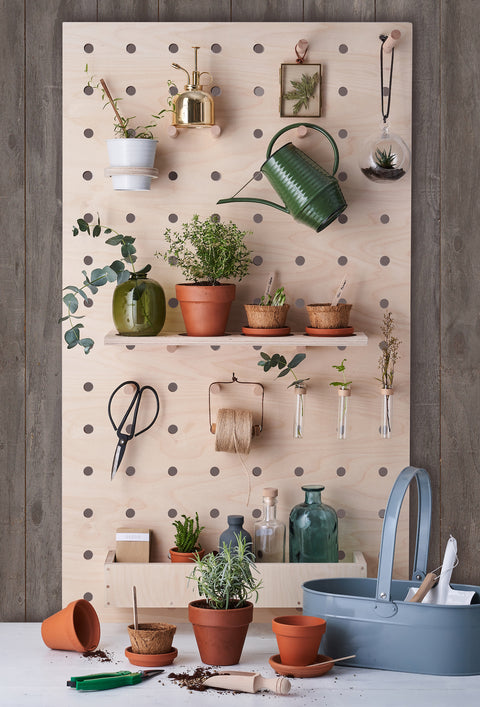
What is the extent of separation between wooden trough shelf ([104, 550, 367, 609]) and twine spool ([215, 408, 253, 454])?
0.26 m

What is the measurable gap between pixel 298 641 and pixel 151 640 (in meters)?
0.29

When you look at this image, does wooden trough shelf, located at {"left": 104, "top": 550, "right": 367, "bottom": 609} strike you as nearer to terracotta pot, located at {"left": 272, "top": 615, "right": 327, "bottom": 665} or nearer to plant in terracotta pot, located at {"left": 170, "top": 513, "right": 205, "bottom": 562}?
plant in terracotta pot, located at {"left": 170, "top": 513, "right": 205, "bottom": 562}

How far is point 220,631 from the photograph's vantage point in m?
1.56

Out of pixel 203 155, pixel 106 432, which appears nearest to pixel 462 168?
pixel 203 155

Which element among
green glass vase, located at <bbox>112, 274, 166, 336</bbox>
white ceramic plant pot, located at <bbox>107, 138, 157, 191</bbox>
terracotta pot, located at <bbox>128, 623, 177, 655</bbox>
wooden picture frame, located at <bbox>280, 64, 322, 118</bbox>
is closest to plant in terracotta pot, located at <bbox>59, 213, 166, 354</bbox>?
green glass vase, located at <bbox>112, 274, 166, 336</bbox>

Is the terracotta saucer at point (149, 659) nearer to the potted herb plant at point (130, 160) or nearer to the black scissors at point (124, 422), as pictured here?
the black scissors at point (124, 422)

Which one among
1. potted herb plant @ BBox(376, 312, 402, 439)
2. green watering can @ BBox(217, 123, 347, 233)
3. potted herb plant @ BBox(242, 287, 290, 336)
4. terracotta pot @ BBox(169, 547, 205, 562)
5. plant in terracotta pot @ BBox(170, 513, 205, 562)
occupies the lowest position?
terracotta pot @ BBox(169, 547, 205, 562)

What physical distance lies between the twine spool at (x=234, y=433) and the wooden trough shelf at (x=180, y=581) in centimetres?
26

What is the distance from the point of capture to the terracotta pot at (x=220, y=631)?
1562 mm

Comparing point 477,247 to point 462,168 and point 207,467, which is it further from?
point 207,467

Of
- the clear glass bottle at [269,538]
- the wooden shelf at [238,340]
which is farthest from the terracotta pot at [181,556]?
the wooden shelf at [238,340]

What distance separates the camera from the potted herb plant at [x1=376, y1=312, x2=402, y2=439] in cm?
183

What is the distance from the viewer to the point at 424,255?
1879 mm

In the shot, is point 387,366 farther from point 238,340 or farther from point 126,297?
point 126,297
